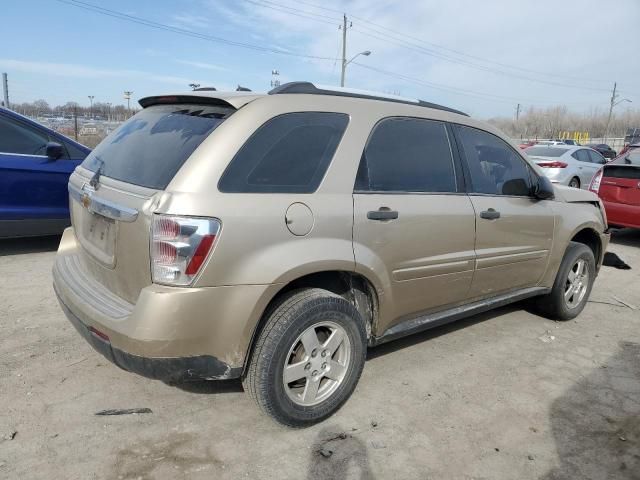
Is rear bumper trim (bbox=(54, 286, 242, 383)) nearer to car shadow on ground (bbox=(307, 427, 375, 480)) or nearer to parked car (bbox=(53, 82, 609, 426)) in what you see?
parked car (bbox=(53, 82, 609, 426))

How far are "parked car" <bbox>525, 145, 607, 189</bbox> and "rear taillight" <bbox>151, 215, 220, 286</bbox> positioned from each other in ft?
39.2

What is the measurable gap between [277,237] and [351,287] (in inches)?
28.3

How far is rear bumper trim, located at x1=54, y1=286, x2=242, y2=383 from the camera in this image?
2404mm

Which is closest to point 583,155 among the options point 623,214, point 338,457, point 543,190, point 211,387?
point 623,214

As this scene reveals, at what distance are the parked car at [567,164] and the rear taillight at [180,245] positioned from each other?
39.2ft

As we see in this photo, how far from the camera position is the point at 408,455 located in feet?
8.70

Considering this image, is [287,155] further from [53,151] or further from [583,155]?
[583,155]

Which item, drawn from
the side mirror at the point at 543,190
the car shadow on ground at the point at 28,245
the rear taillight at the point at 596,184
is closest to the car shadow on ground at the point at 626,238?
the rear taillight at the point at 596,184

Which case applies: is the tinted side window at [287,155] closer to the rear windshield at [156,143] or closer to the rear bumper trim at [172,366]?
the rear windshield at [156,143]

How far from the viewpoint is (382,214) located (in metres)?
2.94

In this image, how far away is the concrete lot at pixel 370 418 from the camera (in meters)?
2.52

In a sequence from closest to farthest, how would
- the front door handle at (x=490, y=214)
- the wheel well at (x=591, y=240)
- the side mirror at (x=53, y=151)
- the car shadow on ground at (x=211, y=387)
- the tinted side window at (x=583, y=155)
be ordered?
1. the car shadow on ground at (x=211, y=387)
2. the front door handle at (x=490, y=214)
3. the wheel well at (x=591, y=240)
4. the side mirror at (x=53, y=151)
5. the tinted side window at (x=583, y=155)

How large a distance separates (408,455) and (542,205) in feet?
8.06

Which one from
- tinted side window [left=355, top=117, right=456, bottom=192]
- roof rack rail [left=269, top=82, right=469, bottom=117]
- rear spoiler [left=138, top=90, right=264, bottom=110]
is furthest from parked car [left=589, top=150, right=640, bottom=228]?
rear spoiler [left=138, top=90, right=264, bottom=110]
